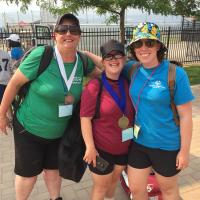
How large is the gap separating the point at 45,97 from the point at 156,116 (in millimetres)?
876

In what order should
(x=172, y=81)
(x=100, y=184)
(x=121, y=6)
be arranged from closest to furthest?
(x=172, y=81) → (x=100, y=184) → (x=121, y=6)

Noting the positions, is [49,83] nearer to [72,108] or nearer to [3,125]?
[72,108]

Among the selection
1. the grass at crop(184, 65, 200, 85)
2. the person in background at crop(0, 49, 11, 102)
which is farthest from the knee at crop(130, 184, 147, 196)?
the grass at crop(184, 65, 200, 85)

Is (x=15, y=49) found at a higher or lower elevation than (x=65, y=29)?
lower

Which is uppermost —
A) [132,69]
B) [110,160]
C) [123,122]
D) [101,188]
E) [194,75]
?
[132,69]

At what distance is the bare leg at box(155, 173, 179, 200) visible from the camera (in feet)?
7.87

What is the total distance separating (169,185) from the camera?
2.43m

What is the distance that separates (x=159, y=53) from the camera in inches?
89.9

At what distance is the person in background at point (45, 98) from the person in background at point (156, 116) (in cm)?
47

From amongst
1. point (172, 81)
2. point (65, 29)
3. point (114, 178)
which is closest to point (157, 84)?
point (172, 81)

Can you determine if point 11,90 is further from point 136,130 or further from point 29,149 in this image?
point 136,130

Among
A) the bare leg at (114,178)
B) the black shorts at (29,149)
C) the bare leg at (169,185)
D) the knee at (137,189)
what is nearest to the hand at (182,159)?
the bare leg at (169,185)

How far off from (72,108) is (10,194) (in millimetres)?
1587

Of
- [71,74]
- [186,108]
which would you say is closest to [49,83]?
[71,74]
